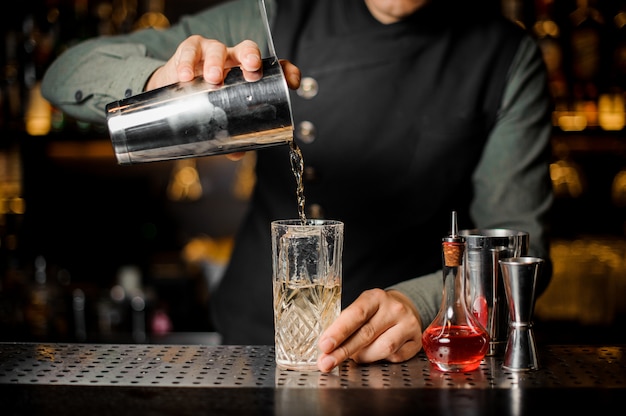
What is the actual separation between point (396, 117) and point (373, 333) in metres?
0.88

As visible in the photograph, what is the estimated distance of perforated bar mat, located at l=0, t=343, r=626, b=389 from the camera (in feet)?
3.98

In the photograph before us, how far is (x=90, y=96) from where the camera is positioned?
1.80 m

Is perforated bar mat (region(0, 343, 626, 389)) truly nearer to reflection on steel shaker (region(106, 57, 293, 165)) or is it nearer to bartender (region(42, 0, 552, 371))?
reflection on steel shaker (region(106, 57, 293, 165))

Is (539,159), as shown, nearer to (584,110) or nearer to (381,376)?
(381,376)

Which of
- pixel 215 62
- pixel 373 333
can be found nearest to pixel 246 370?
pixel 373 333

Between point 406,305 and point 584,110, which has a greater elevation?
point 584,110

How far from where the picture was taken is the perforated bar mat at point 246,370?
1.21m

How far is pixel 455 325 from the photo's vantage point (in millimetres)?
1247

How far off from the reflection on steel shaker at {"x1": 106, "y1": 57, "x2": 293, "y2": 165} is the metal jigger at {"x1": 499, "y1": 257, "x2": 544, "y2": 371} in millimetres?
391

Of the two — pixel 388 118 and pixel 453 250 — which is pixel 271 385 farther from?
pixel 388 118

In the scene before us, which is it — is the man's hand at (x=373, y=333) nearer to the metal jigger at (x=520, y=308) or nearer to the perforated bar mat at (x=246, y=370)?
the perforated bar mat at (x=246, y=370)

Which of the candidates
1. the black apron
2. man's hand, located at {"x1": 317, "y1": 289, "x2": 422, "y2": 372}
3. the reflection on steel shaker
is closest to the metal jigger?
man's hand, located at {"x1": 317, "y1": 289, "x2": 422, "y2": 372}

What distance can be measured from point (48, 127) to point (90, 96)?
5.90 feet

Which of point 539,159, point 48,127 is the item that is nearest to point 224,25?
point 539,159
